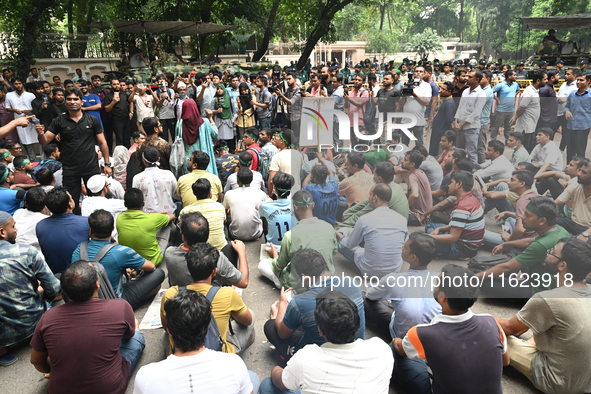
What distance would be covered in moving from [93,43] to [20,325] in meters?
15.6

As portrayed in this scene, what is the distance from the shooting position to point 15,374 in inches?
120

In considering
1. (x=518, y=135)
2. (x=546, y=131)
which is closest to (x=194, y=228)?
(x=518, y=135)

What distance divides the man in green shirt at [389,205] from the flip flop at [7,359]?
2538mm

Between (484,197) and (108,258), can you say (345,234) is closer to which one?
(484,197)

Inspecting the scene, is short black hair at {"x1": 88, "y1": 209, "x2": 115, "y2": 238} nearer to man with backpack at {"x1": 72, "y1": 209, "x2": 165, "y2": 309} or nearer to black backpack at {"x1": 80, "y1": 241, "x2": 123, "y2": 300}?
man with backpack at {"x1": 72, "y1": 209, "x2": 165, "y2": 309}

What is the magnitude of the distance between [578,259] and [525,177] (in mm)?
1001

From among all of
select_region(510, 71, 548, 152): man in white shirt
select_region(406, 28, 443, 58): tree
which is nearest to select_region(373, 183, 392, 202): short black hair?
select_region(510, 71, 548, 152): man in white shirt

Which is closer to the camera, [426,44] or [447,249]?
[447,249]

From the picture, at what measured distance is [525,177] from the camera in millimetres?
3414

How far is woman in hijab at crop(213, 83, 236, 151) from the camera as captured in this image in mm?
7938

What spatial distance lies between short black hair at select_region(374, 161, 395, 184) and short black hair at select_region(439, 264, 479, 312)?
0.97 m

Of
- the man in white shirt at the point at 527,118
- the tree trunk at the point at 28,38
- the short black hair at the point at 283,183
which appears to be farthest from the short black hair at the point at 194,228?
the tree trunk at the point at 28,38

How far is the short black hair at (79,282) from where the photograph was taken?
239 centimetres

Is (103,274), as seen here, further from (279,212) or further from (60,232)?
(279,212)
